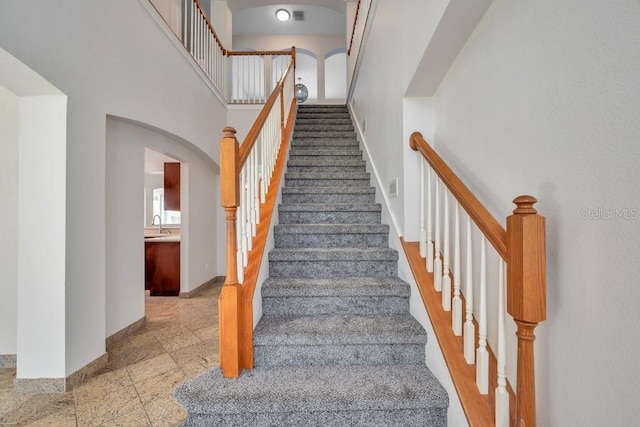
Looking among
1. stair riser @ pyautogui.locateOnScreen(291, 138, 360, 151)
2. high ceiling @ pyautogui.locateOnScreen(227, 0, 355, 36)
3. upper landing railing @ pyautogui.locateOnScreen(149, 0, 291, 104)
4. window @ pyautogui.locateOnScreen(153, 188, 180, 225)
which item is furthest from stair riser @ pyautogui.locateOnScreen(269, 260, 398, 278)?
high ceiling @ pyautogui.locateOnScreen(227, 0, 355, 36)

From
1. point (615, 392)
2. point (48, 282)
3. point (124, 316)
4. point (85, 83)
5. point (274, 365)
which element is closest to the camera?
point (615, 392)

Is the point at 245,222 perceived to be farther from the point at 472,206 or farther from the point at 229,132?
the point at 472,206

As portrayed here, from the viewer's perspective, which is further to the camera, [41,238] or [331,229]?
[331,229]

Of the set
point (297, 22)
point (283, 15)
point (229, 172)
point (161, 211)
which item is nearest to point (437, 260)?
point (229, 172)

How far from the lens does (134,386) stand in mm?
1950

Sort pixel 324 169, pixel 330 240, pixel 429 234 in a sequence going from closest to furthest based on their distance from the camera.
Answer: pixel 429 234
pixel 330 240
pixel 324 169

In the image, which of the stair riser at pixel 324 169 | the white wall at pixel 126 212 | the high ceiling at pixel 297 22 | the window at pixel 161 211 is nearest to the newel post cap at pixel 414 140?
the stair riser at pixel 324 169

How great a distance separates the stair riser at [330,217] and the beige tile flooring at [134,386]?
1.27 m

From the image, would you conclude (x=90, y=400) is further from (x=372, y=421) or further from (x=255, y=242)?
(x=372, y=421)

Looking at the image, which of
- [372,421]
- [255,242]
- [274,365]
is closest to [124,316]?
[255,242]

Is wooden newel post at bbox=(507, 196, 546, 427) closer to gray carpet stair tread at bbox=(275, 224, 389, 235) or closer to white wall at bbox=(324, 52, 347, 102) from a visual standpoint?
gray carpet stair tread at bbox=(275, 224, 389, 235)

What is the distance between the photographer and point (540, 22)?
1.03 meters

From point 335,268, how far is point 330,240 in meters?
0.33

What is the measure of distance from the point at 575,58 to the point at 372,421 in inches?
60.1
